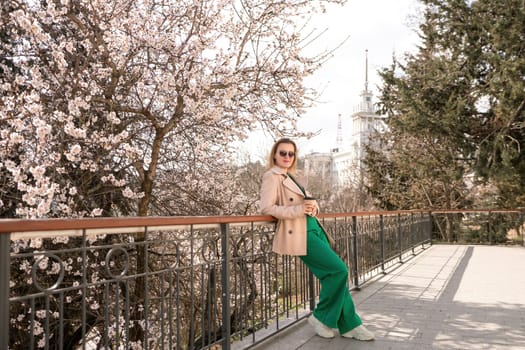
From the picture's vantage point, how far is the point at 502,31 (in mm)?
13391

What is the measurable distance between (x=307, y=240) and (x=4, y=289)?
7.92 ft

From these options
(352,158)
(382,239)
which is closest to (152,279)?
(382,239)

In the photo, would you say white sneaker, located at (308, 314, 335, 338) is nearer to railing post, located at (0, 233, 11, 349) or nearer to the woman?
the woman

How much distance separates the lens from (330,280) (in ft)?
12.3

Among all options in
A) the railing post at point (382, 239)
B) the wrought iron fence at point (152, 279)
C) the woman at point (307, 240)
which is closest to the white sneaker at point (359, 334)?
the woman at point (307, 240)

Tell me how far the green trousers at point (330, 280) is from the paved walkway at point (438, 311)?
0.58 feet

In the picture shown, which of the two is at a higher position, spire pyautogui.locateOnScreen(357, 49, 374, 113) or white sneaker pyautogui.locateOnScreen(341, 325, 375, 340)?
spire pyautogui.locateOnScreen(357, 49, 374, 113)

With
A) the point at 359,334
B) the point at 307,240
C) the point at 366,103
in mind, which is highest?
the point at 366,103

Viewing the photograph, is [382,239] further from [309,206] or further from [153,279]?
[309,206]

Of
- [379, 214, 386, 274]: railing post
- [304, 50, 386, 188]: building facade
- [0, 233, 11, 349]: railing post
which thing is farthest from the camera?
[304, 50, 386, 188]: building facade

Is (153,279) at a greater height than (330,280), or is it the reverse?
(330,280)

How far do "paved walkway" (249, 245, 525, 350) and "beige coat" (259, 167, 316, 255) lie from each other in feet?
2.72

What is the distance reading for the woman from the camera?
3.68 m

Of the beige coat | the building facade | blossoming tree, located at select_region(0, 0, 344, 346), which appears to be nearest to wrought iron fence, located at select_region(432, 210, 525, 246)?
the building facade
